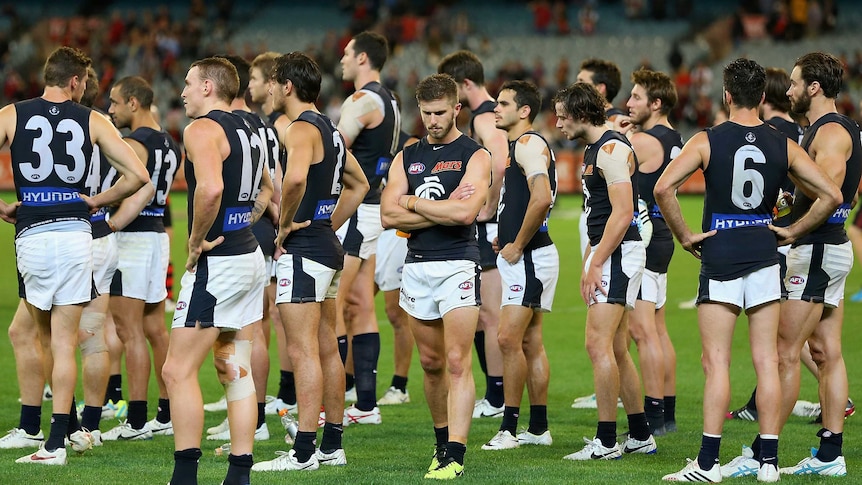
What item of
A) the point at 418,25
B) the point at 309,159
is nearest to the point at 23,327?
the point at 309,159

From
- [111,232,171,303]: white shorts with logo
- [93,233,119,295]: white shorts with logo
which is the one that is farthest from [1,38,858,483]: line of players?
[111,232,171,303]: white shorts with logo

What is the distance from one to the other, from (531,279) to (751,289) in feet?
5.40

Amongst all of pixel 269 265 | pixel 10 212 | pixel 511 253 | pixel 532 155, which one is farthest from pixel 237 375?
pixel 532 155

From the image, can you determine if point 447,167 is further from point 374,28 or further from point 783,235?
point 374,28

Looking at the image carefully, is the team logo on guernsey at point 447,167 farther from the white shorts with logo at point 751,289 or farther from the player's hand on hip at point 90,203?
the player's hand on hip at point 90,203

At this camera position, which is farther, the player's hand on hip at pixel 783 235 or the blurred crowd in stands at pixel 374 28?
the blurred crowd in stands at pixel 374 28

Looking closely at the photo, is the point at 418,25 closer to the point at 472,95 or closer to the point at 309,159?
the point at 472,95

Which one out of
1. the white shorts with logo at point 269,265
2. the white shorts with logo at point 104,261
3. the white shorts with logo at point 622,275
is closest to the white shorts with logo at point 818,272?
the white shorts with logo at point 622,275

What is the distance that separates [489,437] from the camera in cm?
824

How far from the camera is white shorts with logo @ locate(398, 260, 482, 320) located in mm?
6785

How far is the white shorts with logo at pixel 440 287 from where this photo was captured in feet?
22.3

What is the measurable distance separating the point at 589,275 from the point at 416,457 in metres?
1.63

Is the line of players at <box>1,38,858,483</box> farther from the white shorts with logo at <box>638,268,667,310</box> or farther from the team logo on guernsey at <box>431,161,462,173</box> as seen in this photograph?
the white shorts with logo at <box>638,268,667,310</box>

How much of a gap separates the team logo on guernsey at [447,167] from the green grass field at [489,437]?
182 centimetres
